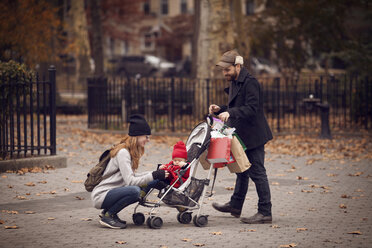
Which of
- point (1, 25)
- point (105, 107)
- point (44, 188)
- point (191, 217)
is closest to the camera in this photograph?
point (191, 217)

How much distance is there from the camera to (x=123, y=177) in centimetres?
705

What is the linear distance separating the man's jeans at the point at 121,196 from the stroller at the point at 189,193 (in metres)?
0.21

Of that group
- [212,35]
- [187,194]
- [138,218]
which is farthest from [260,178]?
[212,35]

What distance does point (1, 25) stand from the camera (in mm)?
22344

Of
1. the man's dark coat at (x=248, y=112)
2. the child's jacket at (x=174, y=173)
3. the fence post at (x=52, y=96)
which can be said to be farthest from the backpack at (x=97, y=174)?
the fence post at (x=52, y=96)

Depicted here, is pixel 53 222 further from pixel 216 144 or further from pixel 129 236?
pixel 216 144

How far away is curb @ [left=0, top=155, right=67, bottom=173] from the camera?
1120 centimetres

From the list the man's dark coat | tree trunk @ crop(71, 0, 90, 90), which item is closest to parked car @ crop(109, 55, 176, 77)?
tree trunk @ crop(71, 0, 90, 90)

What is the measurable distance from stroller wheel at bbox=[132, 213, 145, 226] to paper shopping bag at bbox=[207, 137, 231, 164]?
0.95m

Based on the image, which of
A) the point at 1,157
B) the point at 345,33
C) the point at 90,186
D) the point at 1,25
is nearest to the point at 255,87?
the point at 90,186

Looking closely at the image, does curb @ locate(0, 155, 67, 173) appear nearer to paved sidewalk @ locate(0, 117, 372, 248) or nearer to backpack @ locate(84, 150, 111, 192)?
paved sidewalk @ locate(0, 117, 372, 248)

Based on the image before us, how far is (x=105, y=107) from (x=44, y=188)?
9269 mm

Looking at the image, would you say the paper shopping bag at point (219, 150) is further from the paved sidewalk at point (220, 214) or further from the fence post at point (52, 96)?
the fence post at point (52, 96)

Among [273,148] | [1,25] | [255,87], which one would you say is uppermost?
[1,25]
